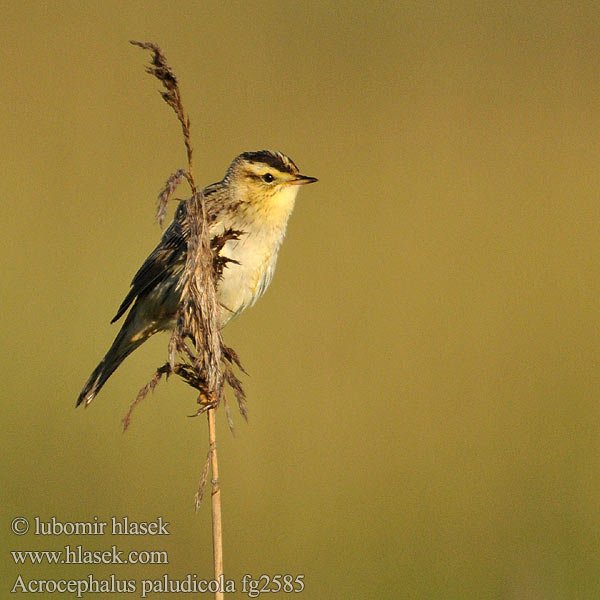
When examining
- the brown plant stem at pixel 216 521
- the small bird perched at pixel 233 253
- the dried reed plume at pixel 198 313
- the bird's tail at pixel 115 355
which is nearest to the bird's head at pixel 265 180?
the small bird perched at pixel 233 253

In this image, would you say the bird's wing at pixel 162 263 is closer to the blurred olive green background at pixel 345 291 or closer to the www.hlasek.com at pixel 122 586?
the www.hlasek.com at pixel 122 586

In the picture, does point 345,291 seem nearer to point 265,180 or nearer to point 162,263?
point 265,180

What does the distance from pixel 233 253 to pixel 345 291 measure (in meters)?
3.27

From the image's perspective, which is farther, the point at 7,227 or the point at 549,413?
the point at 7,227

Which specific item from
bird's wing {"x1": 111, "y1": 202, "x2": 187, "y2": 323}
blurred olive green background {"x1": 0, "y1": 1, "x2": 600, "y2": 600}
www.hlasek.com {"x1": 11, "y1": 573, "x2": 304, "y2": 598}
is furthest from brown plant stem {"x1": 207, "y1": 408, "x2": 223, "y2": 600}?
www.hlasek.com {"x1": 11, "y1": 573, "x2": 304, "y2": 598}

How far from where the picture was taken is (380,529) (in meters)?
5.22

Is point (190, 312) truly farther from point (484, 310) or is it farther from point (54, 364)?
point (484, 310)

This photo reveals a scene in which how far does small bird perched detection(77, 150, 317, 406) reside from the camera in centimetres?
409

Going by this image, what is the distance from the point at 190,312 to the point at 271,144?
5514 millimetres

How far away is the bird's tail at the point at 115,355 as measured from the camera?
167 inches

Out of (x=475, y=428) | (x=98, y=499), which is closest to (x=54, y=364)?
(x=98, y=499)

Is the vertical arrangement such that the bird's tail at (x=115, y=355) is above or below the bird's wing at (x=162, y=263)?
below

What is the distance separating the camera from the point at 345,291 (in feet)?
24.0

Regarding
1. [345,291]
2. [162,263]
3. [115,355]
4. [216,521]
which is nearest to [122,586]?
[115,355]
